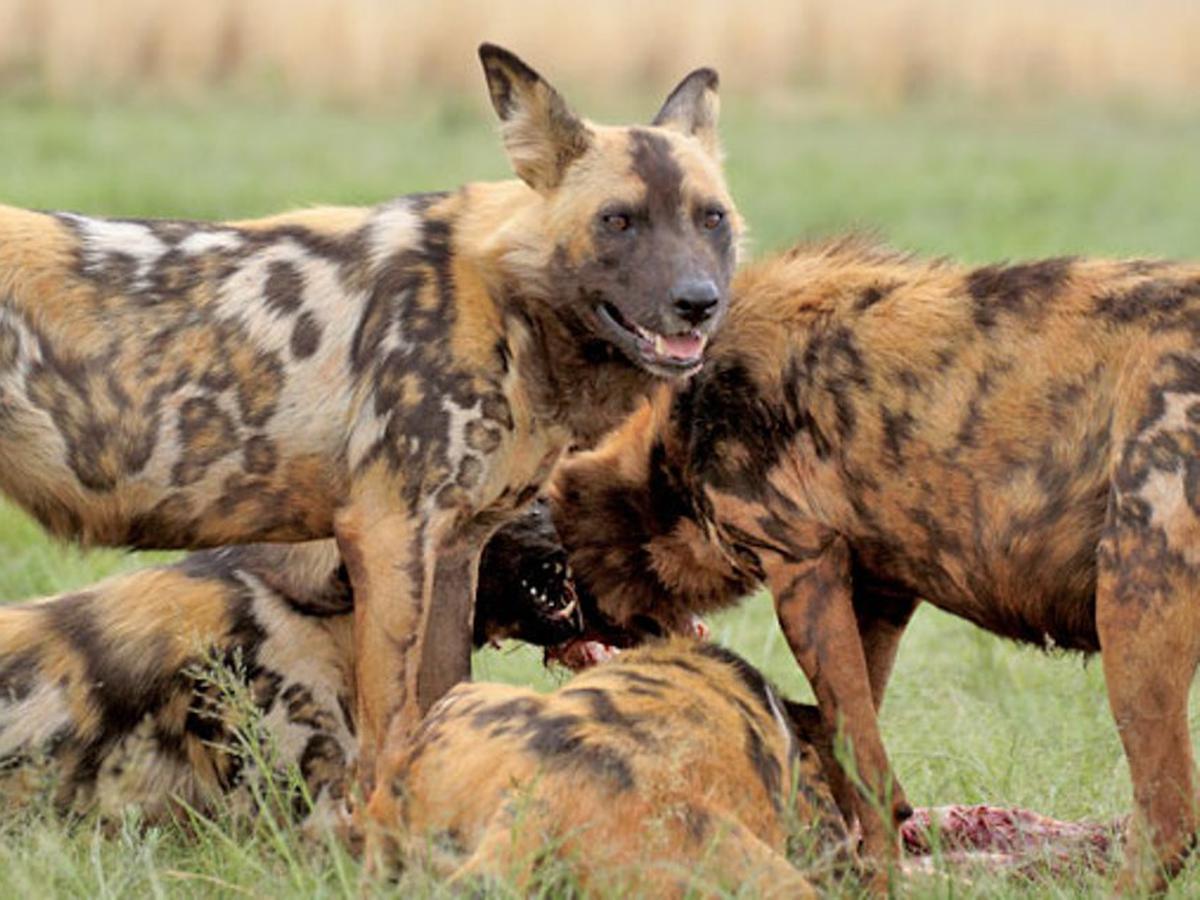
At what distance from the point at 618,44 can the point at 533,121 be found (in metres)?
13.0

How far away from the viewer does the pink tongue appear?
14.4 ft

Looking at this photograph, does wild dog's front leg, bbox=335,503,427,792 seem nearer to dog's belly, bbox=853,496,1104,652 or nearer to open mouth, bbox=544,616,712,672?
open mouth, bbox=544,616,712,672

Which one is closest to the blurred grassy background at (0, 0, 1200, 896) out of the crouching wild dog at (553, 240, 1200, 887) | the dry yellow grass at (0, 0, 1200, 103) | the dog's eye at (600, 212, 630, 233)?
the dry yellow grass at (0, 0, 1200, 103)

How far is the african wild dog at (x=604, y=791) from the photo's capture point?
337 cm

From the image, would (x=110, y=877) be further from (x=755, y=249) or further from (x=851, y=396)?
(x=755, y=249)

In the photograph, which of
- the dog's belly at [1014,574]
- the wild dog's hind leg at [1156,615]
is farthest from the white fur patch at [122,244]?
the wild dog's hind leg at [1156,615]

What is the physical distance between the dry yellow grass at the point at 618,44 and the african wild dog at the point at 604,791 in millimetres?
11599

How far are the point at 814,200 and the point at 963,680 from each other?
742cm

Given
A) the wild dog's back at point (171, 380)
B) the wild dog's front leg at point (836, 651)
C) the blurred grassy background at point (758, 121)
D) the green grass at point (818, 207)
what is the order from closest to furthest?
the green grass at point (818, 207)
the wild dog's front leg at point (836, 651)
the wild dog's back at point (171, 380)
the blurred grassy background at point (758, 121)

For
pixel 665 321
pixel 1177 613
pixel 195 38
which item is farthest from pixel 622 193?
pixel 195 38

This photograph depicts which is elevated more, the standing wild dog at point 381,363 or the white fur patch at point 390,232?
the white fur patch at point 390,232

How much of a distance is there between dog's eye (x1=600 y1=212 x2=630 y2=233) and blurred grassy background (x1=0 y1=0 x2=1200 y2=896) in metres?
1.28

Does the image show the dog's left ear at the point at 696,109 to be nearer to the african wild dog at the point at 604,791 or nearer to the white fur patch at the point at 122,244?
the white fur patch at the point at 122,244

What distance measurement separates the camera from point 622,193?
447 cm
